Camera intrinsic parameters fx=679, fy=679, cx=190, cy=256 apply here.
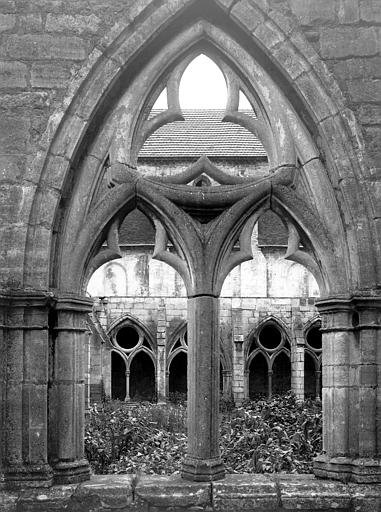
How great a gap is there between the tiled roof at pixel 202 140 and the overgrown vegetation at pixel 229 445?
13714 millimetres

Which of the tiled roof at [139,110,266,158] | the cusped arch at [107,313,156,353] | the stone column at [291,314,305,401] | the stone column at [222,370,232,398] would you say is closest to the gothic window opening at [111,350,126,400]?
the cusped arch at [107,313,156,353]

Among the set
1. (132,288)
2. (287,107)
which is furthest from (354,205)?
(132,288)

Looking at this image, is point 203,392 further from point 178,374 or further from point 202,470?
point 178,374

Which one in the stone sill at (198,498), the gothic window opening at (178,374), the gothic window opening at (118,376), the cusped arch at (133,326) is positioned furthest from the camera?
the gothic window opening at (178,374)

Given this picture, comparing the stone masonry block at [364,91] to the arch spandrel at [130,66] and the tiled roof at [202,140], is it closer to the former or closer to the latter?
the arch spandrel at [130,66]

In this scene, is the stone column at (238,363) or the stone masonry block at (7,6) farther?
the stone column at (238,363)

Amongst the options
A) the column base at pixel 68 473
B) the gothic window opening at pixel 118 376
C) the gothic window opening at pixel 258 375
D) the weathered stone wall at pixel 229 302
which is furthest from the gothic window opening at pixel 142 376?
the column base at pixel 68 473

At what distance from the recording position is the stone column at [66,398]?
4254mm

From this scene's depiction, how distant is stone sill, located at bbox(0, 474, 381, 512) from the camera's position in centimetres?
405

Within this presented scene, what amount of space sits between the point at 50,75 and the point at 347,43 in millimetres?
1925

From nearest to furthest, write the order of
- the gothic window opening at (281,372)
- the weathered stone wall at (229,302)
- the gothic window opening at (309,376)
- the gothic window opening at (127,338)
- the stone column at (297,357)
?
the stone column at (297,357) → the weathered stone wall at (229,302) → the gothic window opening at (127,338) → the gothic window opening at (309,376) → the gothic window opening at (281,372)

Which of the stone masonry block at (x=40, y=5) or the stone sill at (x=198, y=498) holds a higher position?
the stone masonry block at (x=40, y=5)

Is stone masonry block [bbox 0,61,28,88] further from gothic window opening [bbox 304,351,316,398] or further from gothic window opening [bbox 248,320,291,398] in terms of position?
gothic window opening [bbox 304,351,316,398]

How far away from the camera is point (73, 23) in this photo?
4367 mm
